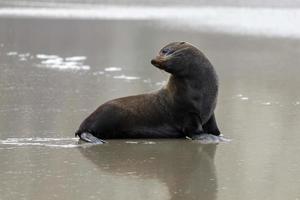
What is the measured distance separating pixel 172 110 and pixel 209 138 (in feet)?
1.47

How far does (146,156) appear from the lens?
555 centimetres

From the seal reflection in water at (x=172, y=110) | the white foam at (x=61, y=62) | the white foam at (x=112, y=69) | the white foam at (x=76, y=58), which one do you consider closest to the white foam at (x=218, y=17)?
the white foam at (x=76, y=58)

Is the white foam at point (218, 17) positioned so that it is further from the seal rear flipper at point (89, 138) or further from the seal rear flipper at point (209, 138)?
the seal rear flipper at point (89, 138)

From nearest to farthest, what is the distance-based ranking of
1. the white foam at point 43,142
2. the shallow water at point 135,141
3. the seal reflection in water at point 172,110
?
the shallow water at point 135,141 → the white foam at point 43,142 → the seal reflection in water at point 172,110

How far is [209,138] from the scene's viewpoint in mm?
6145

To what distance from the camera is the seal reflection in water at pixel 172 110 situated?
633 cm

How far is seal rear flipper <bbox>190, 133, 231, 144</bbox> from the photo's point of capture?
6.08 metres

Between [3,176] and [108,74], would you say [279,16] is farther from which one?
[3,176]

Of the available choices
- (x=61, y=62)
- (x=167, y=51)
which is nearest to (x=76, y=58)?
(x=61, y=62)

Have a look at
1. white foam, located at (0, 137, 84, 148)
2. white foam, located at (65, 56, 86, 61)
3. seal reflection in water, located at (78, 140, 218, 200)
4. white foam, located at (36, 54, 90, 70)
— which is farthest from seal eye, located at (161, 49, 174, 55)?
white foam, located at (65, 56, 86, 61)

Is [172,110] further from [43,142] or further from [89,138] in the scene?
[43,142]

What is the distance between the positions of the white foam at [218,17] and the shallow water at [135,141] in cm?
462

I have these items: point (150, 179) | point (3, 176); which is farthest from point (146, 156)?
point (3, 176)

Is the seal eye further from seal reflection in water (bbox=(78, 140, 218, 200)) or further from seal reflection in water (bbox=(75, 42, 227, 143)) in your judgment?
seal reflection in water (bbox=(78, 140, 218, 200))
